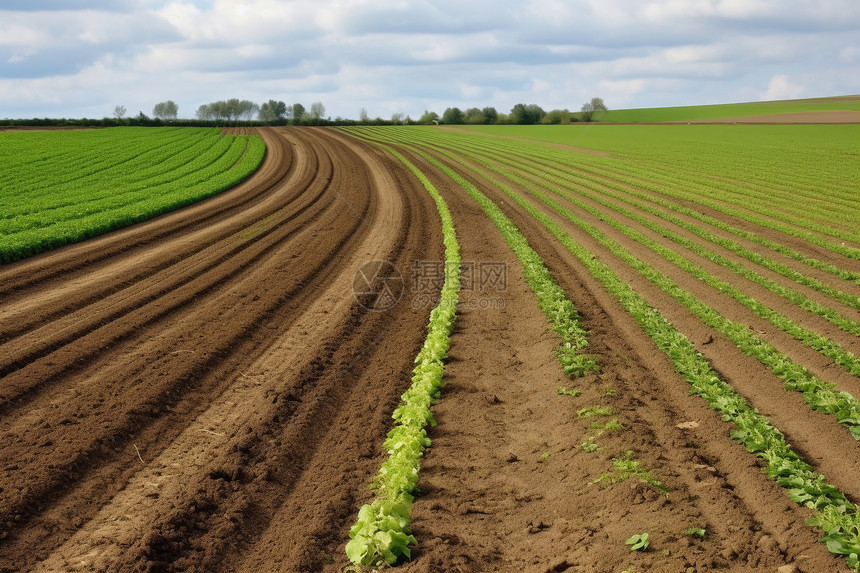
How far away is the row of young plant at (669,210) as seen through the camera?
16706 millimetres

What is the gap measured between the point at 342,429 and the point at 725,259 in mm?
13738

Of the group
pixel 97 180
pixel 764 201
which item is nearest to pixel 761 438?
pixel 764 201

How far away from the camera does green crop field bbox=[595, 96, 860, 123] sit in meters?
105

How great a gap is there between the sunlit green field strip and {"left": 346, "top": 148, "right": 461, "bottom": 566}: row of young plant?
12.7 ft

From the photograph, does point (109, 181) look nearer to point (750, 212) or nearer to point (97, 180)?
point (97, 180)

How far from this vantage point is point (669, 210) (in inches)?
1056

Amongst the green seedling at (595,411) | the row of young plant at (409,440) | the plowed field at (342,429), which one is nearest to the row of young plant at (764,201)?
the plowed field at (342,429)

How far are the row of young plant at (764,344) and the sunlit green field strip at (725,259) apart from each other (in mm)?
24

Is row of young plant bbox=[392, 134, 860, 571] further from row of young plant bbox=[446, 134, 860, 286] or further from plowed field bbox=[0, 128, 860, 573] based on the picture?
row of young plant bbox=[446, 134, 860, 286]

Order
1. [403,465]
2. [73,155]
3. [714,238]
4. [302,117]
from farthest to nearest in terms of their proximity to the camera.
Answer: [302,117] < [73,155] < [714,238] < [403,465]

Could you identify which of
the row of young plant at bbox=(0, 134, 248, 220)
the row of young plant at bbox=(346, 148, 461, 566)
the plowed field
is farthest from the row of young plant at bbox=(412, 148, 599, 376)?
the row of young plant at bbox=(0, 134, 248, 220)

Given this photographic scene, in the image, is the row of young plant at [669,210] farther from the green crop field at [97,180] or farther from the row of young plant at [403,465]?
the green crop field at [97,180]

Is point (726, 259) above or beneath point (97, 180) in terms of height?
beneath

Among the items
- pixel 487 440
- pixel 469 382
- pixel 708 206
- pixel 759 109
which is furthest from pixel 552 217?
pixel 759 109
